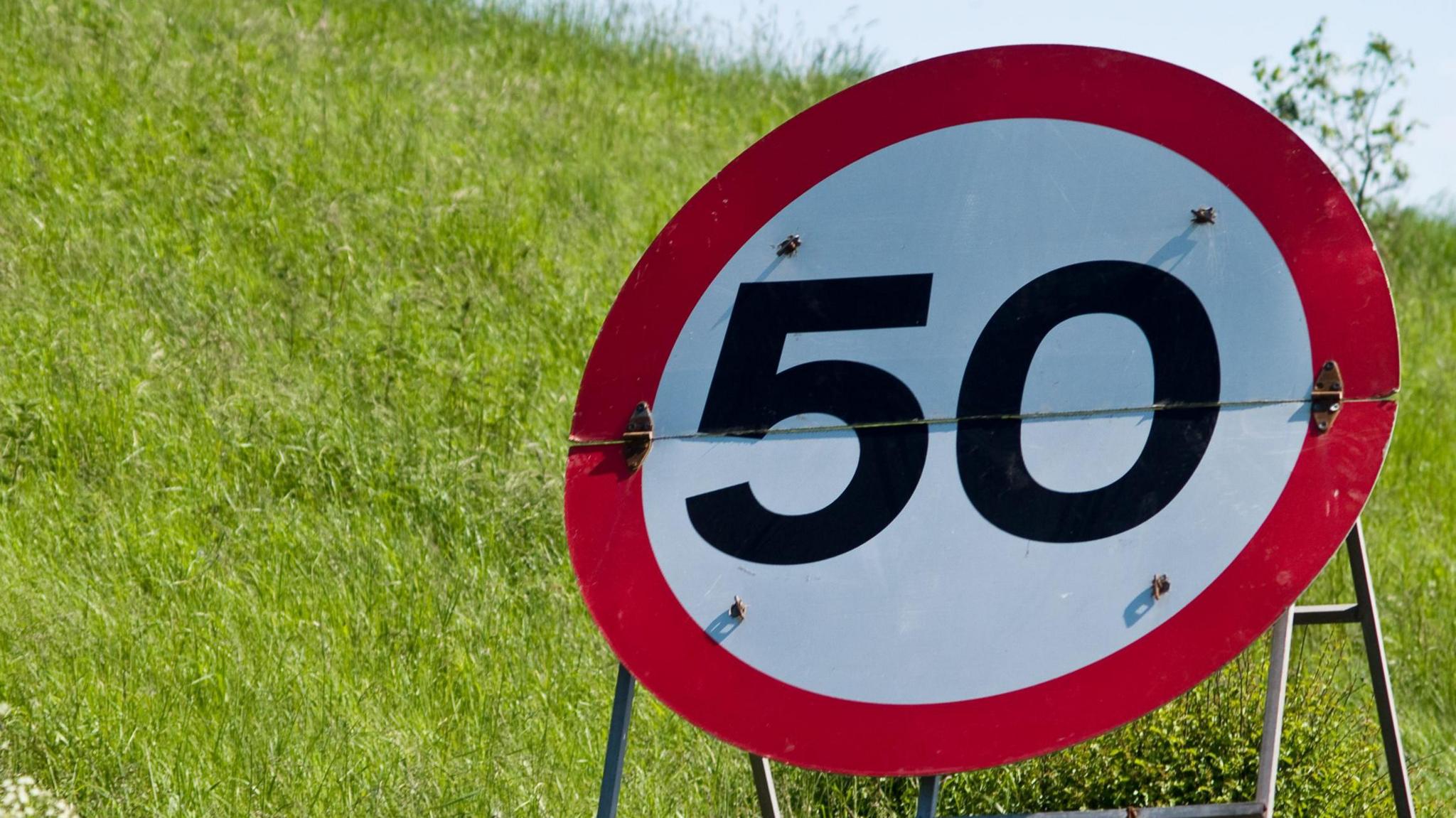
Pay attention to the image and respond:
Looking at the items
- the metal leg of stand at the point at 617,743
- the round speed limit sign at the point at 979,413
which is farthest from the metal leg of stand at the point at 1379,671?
the metal leg of stand at the point at 617,743

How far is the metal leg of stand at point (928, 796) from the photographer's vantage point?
6.09 ft

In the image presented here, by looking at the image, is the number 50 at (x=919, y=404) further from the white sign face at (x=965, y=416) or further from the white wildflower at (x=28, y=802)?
the white wildflower at (x=28, y=802)

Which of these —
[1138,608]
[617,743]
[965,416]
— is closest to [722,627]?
[617,743]

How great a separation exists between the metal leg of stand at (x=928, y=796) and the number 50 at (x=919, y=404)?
339 millimetres

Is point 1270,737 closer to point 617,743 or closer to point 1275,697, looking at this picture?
point 1275,697

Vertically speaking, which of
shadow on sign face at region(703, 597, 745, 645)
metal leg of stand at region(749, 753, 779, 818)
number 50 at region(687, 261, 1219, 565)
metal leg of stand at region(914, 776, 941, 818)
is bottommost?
metal leg of stand at region(749, 753, 779, 818)

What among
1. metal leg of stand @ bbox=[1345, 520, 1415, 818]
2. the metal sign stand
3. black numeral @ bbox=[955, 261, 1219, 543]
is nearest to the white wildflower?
the metal sign stand

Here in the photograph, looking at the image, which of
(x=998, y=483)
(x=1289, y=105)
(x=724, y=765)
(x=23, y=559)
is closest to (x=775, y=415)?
(x=998, y=483)

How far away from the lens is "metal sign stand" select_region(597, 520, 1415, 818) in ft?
6.25

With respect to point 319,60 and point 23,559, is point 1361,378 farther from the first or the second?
point 319,60

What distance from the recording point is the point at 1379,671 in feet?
7.46

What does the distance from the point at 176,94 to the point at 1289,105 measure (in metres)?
6.01

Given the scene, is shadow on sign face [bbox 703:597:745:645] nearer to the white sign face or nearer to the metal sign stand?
the white sign face

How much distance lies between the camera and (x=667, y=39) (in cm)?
928
